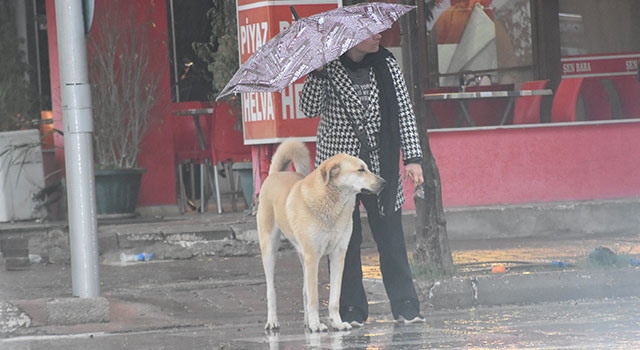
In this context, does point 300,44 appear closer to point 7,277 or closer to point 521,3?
point 7,277

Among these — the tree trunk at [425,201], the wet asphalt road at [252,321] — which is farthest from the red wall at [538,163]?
the tree trunk at [425,201]

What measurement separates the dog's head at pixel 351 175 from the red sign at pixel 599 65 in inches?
312

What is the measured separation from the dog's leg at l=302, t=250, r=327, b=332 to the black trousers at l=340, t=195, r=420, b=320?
0.26 meters

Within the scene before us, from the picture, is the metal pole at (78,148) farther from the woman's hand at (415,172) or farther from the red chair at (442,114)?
the red chair at (442,114)

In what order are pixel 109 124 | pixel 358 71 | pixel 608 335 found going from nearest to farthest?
pixel 608 335 → pixel 358 71 → pixel 109 124

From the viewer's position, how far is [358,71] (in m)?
7.26

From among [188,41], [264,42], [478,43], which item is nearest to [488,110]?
[478,43]

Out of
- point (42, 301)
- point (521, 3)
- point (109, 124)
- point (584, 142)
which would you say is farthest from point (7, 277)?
point (521, 3)

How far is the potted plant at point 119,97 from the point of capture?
12664 mm

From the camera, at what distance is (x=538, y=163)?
39.5ft

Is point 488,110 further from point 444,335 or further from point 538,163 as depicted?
point 444,335

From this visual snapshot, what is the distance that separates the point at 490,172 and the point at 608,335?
5.37 metres

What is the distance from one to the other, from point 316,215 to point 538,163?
5.47m

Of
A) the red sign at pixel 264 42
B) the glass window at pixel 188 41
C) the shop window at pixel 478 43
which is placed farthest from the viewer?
the glass window at pixel 188 41
